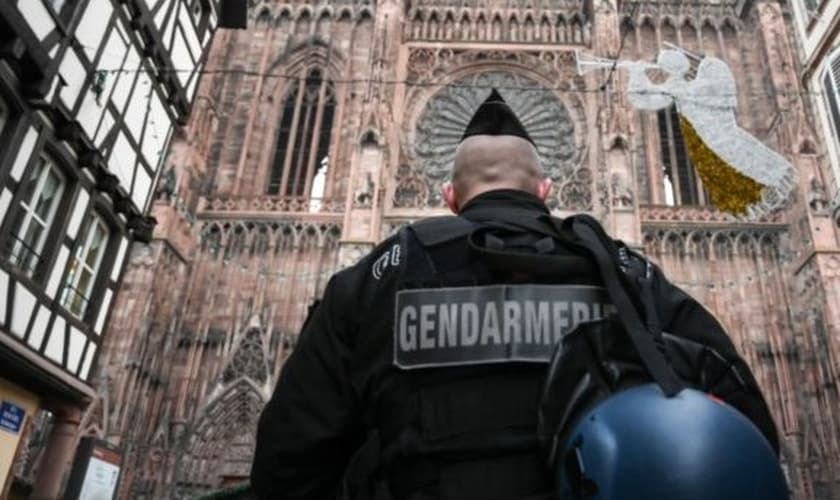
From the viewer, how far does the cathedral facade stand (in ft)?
56.6

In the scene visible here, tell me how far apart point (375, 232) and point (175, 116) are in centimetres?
780

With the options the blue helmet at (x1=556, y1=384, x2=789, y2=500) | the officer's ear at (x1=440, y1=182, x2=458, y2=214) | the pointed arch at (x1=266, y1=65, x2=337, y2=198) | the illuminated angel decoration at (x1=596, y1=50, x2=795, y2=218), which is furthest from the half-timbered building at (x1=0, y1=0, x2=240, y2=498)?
the pointed arch at (x1=266, y1=65, x2=337, y2=198)

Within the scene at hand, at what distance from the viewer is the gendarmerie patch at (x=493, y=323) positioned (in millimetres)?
1646

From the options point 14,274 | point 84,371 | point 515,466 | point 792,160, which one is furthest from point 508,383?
point 792,160

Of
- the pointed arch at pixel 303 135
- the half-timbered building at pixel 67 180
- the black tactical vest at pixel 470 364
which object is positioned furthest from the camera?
the pointed arch at pixel 303 135

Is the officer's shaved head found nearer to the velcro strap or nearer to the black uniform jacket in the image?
the black uniform jacket

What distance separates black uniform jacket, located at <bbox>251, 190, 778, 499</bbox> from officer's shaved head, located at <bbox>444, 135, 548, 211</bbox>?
0.20 meters

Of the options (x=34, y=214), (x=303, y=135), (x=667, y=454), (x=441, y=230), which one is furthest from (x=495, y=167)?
(x=303, y=135)

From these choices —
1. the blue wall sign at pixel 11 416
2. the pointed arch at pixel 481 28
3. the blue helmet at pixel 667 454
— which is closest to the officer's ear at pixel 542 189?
the blue helmet at pixel 667 454

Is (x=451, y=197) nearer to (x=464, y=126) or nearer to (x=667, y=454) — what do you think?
(x=667, y=454)

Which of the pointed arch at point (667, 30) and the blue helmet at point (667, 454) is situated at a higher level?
the pointed arch at point (667, 30)

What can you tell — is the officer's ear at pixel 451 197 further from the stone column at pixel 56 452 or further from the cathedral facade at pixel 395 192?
the cathedral facade at pixel 395 192

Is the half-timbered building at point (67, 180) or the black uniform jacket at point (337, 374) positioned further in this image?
the half-timbered building at point (67, 180)

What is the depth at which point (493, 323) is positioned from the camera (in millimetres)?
1674
